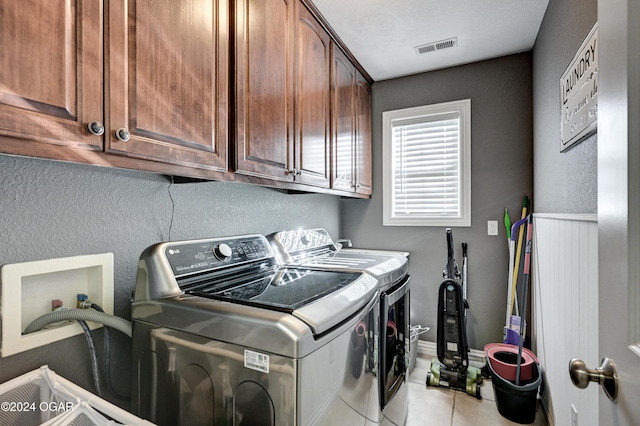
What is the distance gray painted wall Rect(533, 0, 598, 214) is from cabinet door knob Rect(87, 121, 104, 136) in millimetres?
1631

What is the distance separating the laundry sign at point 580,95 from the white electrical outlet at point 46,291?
1.83 metres

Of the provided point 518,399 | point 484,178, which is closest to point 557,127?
point 484,178

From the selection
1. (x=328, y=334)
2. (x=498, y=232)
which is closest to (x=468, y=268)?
(x=498, y=232)

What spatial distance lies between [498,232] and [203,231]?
2233 millimetres

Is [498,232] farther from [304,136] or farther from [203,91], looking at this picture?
[203,91]

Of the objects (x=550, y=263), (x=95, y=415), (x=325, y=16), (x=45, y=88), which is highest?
(x=325, y=16)

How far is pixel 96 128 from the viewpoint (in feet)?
2.58

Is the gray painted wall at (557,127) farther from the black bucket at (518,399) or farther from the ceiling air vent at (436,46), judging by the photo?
the black bucket at (518,399)

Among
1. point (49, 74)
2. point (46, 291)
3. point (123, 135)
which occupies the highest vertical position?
point (49, 74)

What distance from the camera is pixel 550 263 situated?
1.76 m

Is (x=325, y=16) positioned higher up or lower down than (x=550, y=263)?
higher up

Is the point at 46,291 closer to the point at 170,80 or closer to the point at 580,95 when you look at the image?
the point at 170,80

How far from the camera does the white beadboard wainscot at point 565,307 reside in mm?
1167

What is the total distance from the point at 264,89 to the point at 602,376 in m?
1.42
